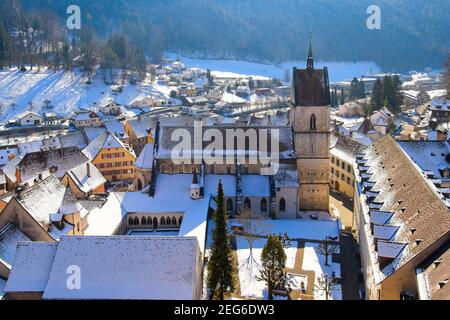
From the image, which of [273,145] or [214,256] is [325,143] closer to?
[273,145]

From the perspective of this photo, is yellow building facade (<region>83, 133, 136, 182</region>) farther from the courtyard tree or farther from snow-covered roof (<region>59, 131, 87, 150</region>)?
the courtyard tree

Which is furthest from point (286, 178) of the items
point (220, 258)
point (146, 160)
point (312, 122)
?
point (220, 258)

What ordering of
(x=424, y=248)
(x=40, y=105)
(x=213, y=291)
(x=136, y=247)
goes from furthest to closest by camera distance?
(x=40, y=105) → (x=213, y=291) → (x=136, y=247) → (x=424, y=248)

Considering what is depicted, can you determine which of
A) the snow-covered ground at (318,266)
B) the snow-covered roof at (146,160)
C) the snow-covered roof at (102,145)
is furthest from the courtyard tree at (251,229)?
the snow-covered roof at (102,145)

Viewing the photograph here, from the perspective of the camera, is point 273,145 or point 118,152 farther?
point 118,152

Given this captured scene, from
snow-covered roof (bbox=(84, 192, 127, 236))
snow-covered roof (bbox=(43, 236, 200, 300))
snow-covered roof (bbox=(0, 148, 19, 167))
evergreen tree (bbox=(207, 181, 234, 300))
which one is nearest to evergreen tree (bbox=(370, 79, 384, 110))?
snow-covered roof (bbox=(0, 148, 19, 167))

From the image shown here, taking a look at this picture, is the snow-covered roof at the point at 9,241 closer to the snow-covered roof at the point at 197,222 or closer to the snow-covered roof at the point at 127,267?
the snow-covered roof at the point at 127,267

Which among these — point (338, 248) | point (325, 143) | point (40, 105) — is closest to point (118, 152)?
point (325, 143)
